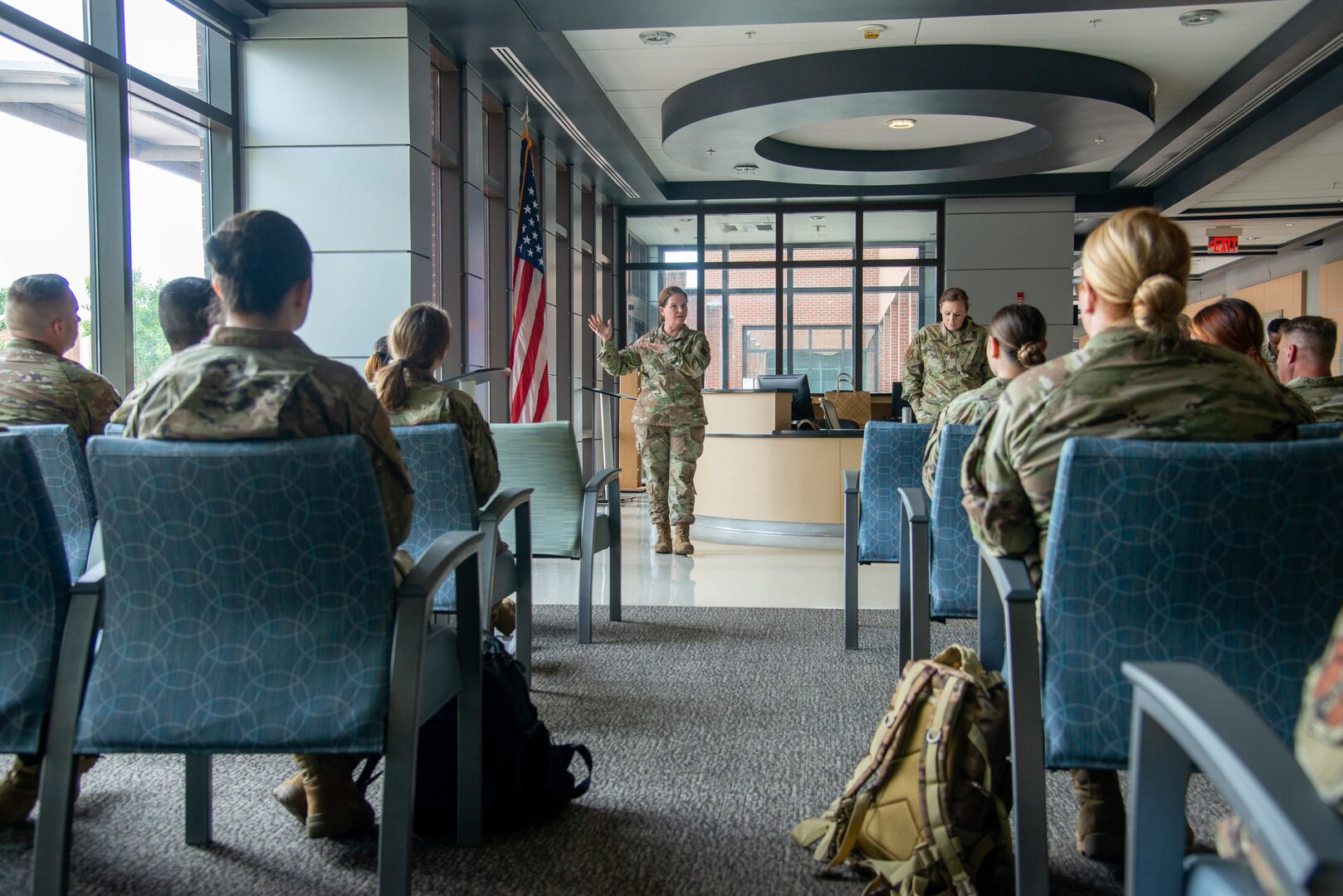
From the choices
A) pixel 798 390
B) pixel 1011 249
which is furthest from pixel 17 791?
pixel 1011 249

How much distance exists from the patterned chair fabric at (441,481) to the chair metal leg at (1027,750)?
4.94 ft

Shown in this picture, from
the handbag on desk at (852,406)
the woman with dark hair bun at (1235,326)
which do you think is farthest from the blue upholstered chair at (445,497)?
the handbag on desk at (852,406)

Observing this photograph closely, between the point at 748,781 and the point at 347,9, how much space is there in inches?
186

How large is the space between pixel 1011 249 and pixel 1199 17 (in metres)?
4.62

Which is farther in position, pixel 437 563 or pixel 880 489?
pixel 880 489

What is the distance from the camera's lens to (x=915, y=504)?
2.68 meters

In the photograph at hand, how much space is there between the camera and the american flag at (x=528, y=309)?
22.8 feet

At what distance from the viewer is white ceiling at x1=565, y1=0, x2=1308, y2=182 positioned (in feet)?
20.5

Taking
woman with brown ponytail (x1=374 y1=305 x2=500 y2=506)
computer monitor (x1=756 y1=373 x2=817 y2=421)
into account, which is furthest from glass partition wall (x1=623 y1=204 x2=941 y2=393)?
woman with brown ponytail (x1=374 y1=305 x2=500 y2=506)

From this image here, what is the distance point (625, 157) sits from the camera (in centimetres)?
905

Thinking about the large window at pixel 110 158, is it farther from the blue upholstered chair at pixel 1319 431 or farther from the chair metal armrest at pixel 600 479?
the blue upholstered chair at pixel 1319 431

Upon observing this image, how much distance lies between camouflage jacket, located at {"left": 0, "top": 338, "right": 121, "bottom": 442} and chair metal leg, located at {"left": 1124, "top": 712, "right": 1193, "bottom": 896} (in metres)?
2.70

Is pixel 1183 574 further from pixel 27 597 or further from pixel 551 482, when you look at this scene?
pixel 551 482

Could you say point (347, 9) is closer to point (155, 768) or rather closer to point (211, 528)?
point (155, 768)
